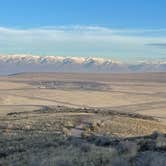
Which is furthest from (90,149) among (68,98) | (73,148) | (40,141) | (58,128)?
(68,98)

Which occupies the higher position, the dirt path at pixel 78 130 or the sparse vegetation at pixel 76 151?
the sparse vegetation at pixel 76 151

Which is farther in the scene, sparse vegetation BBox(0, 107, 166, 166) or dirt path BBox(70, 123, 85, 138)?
dirt path BBox(70, 123, 85, 138)

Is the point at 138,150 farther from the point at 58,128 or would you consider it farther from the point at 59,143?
the point at 58,128

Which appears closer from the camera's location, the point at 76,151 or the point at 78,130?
the point at 76,151

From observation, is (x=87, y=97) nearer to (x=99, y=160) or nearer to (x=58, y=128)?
(x=58, y=128)

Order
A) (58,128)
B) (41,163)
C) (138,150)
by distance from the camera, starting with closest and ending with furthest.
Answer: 1. (41,163)
2. (138,150)
3. (58,128)

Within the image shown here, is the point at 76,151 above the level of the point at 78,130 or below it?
above

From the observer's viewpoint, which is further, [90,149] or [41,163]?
[90,149]

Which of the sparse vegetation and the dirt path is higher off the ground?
the sparse vegetation

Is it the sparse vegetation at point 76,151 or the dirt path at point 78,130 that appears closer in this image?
the sparse vegetation at point 76,151

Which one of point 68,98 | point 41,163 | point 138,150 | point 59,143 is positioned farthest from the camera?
point 68,98

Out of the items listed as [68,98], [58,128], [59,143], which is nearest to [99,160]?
[59,143]
